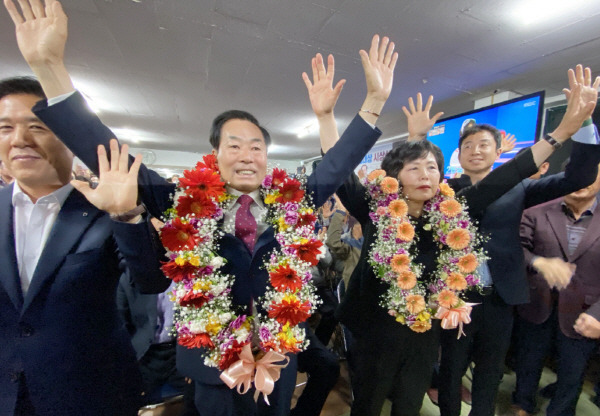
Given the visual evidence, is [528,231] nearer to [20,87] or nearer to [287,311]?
[287,311]


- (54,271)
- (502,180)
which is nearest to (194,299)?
(54,271)

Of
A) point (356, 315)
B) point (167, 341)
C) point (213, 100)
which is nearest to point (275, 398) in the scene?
point (356, 315)

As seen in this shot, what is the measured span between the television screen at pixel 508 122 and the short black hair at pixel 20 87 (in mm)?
3662

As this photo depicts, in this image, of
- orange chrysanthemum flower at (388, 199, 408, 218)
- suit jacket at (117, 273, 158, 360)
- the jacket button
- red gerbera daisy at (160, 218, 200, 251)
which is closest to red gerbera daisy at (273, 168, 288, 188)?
red gerbera daisy at (160, 218, 200, 251)

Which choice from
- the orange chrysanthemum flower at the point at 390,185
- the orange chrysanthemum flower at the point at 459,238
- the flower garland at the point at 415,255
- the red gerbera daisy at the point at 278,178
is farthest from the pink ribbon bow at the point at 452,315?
the red gerbera daisy at the point at 278,178

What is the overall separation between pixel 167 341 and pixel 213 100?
4854mm

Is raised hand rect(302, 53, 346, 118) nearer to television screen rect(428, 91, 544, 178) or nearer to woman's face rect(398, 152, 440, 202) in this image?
woman's face rect(398, 152, 440, 202)

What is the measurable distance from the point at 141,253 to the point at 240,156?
597 mm

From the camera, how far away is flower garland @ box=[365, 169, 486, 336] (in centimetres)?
151

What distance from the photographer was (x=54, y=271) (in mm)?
982

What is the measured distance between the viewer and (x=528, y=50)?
3568 mm

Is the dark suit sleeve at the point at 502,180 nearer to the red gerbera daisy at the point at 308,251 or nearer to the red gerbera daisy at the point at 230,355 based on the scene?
the red gerbera daisy at the point at 308,251

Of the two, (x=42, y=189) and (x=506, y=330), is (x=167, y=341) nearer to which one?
(x=42, y=189)

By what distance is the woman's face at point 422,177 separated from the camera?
1.62 meters
